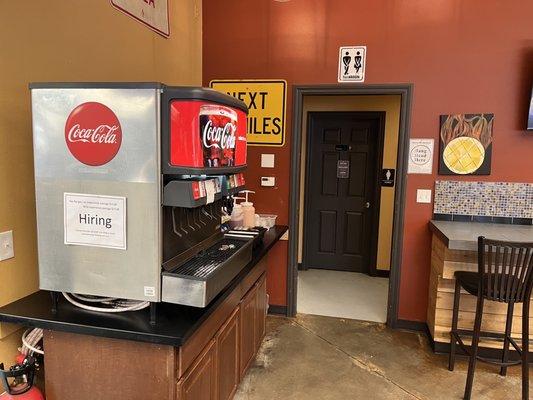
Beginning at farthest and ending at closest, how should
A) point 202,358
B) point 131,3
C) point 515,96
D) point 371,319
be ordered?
point 371,319, point 515,96, point 131,3, point 202,358

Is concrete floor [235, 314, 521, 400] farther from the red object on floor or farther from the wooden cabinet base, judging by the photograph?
the red object on floor

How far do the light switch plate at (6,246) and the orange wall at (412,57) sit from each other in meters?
2.32

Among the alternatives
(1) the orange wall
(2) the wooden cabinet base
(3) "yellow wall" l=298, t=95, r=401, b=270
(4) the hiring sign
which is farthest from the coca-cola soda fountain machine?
(3) "yellow wall" l=298, t=95, r=401, b=270

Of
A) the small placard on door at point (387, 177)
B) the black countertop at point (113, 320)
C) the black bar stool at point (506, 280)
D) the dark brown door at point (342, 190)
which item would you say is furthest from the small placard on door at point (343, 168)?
the black countertop at point (113, 320)

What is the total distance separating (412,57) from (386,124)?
1.66 metres

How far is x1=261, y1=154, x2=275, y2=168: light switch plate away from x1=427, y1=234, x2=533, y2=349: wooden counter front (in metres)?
1.58

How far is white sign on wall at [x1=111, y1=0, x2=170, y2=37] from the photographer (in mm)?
2397

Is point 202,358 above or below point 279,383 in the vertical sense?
above

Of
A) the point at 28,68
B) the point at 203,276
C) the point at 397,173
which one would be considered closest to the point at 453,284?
the point at 397,173

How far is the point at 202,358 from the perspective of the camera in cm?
175

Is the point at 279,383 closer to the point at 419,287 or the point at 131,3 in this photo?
the point at 419,287

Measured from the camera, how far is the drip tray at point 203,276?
57.0 inches

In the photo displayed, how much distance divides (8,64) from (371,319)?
137 inches

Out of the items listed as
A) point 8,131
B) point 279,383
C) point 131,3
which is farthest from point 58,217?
point 279,383
